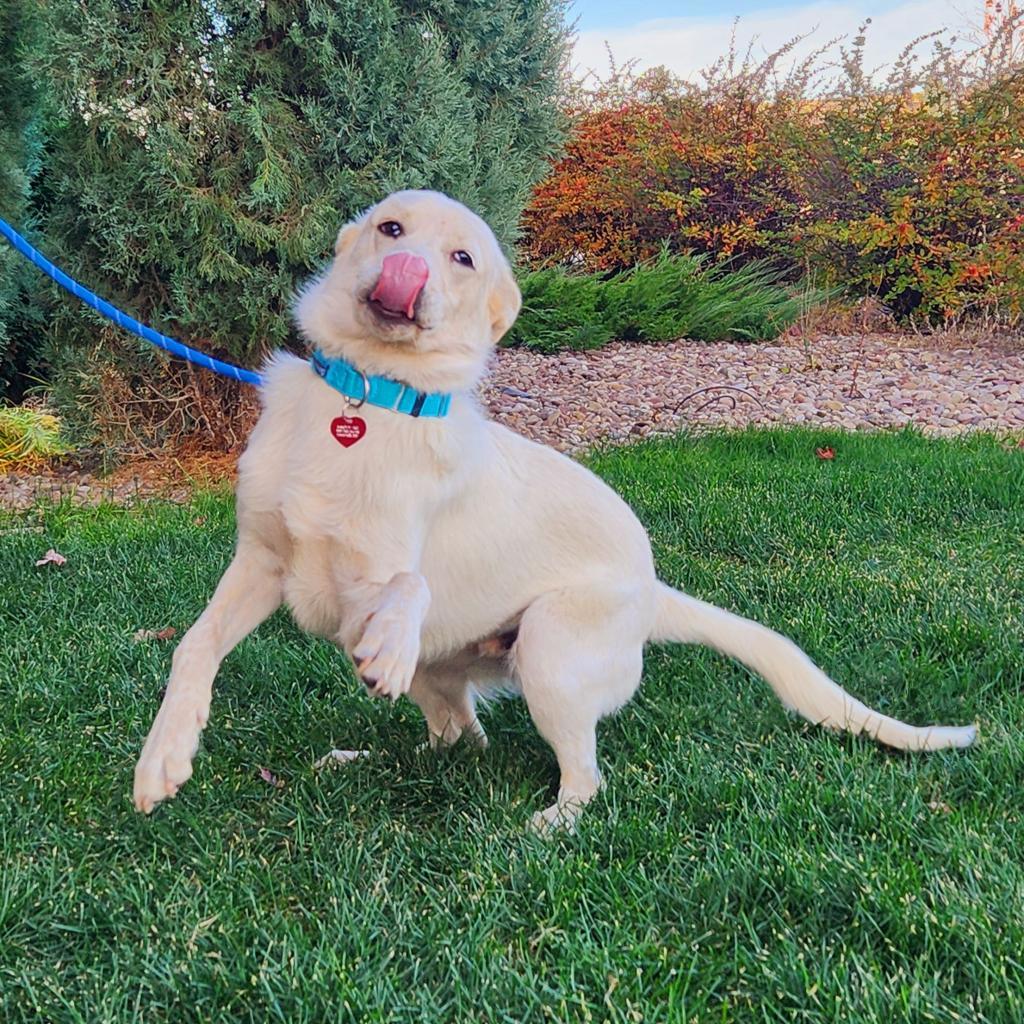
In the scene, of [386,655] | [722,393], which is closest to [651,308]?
[722,393]

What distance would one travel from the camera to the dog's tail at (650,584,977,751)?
2346 mm

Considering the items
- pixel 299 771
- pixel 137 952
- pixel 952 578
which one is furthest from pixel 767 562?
pixel 137 952

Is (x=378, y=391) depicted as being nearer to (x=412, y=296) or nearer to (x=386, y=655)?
(x=412, y=296)

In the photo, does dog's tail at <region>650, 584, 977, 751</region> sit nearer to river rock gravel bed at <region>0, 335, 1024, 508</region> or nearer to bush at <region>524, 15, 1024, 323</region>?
river rock gravel bed at <region>0, 335, 1024, 508</region>

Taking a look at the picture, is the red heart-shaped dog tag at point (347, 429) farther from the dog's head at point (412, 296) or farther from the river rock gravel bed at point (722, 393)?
the river rock gravel bed at point (722, 393)

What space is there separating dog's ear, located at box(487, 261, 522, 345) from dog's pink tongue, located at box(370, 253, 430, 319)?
1.00 feet

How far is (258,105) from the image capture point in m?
4.92

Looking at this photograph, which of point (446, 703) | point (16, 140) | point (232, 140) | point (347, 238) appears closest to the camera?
point (347, 238)

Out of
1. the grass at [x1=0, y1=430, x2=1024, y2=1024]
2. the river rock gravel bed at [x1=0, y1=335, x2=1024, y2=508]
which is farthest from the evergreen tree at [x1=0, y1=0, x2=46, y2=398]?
the grass at [x1=0, y1=430, x2=1024, y2=1024]

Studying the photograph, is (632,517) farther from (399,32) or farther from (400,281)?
(399,32)

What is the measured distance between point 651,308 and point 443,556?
7.46 m

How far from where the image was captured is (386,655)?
173 cm

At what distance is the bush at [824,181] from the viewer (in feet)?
31.2

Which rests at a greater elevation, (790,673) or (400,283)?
(400,283)
